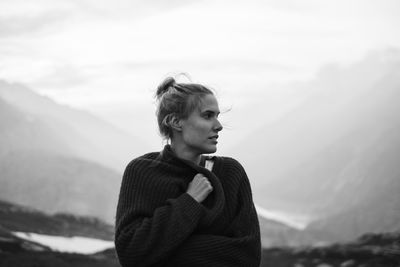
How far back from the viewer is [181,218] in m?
3.38

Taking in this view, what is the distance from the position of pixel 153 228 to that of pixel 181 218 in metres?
0.21

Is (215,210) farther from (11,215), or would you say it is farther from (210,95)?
(11,215)

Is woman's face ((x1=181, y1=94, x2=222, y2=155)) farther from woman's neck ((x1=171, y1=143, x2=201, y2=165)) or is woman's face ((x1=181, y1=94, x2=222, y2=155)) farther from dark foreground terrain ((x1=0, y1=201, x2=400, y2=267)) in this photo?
dark foreground terrain ((x1=0, y1=201, x2=400, y2=267))

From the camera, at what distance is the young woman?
3398mm

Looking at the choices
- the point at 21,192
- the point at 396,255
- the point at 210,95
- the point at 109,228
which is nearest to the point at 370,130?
the point at 21,192

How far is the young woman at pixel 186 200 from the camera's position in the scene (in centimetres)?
340

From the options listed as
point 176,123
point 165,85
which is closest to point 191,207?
point 176,123

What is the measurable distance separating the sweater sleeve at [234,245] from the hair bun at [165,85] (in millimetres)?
1009

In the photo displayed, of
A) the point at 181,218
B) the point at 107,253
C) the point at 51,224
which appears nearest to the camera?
the point at 181,218

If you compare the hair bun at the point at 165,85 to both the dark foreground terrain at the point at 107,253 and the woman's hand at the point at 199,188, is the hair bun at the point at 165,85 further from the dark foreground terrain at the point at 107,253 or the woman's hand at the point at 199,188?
the dark foreground terrain at the point at 107,253

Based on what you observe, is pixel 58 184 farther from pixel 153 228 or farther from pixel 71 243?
pixel 153 228

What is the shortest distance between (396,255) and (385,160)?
12256 cm

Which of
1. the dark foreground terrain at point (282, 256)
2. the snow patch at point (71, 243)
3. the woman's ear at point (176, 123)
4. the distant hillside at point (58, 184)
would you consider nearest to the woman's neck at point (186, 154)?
the woman's ear at point (176, 123)

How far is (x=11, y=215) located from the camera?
41219 mm
